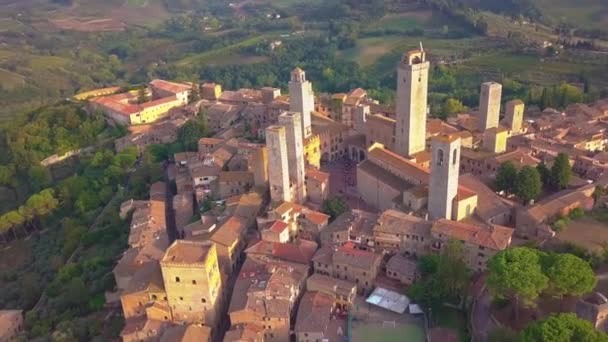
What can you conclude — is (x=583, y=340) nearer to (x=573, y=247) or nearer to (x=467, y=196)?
(x=573, y=247)

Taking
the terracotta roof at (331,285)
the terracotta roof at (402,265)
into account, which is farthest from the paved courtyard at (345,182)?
the terracotta roof at (331,285)

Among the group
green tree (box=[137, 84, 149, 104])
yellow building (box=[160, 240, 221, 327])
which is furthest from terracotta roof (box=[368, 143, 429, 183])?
green tree (box=[137, 84, 149, 104])

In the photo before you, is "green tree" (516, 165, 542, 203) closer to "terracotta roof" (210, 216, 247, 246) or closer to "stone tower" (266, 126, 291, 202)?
"stone tower" (266, 126, 291, 202)

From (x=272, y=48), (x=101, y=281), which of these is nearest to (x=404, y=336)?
(x=101, y=281)

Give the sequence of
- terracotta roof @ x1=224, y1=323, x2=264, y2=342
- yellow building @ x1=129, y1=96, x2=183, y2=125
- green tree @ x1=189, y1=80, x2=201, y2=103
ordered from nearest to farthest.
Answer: terracotta roof @ x1=224, y1=323, x2=264, y2=342 < yellow building @ x1=129, y1=96, x2=183, y2=125 < green tree @ x1=189, y1=80, x2=201, y2=103

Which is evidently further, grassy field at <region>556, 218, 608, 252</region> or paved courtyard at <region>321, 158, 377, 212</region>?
paved courtyard at <region>321, 158, 377, 212</region>

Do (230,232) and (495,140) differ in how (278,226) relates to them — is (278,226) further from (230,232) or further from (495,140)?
(495,140)

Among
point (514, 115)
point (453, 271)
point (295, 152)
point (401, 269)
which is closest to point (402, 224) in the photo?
point (401, 269)
